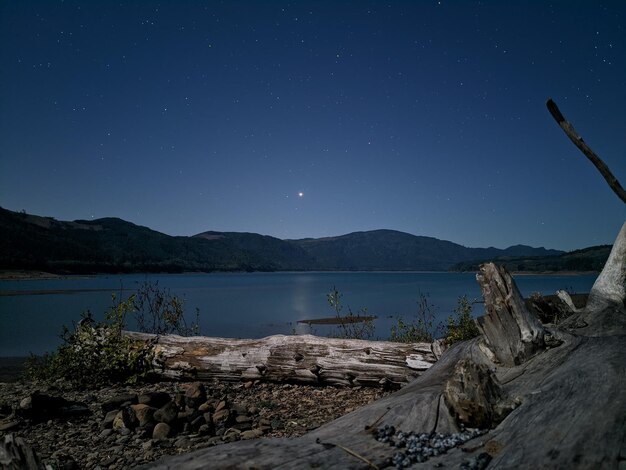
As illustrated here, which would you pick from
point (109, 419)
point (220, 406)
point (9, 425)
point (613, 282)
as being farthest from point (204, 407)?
point (613, 282)

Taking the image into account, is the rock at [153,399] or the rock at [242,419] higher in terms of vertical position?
the rock at [153,399]

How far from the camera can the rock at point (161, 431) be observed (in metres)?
5.57

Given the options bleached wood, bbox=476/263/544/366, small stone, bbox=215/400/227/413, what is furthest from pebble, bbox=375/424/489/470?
small stone, bbox=215/400/227/413

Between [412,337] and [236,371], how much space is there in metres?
6.70

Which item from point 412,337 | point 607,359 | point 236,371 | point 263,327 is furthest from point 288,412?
point 263,327

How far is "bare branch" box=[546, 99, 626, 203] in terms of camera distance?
18.7ft

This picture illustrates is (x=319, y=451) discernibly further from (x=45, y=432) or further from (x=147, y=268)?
(x=147, y=268)

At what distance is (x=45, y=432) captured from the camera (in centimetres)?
590

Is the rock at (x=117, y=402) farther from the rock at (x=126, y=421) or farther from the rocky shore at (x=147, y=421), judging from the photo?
the rock at (x=126, y=421)

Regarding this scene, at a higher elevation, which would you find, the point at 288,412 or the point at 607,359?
the point at 607,359

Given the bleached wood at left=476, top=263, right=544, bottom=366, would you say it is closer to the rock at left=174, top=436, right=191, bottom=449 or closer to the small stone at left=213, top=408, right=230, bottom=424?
the small stone at left=213, top=408, right=230, bottom=424

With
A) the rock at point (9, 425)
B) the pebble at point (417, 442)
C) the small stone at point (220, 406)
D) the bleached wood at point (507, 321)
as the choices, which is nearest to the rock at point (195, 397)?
the small stone at point (220, 406)

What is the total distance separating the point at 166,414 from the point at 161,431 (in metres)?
0.30

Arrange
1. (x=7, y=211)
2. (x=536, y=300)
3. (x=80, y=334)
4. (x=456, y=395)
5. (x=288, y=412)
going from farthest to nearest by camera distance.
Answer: (x=7, y=211)
(x=80, y=334)
(x=536, y=300)
(x=288, y=412)
(x=456, y=395)
